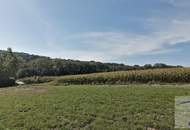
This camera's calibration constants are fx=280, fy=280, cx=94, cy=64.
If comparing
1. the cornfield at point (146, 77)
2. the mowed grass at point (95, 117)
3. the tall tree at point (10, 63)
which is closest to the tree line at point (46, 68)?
the tall tree at point (10, 63)

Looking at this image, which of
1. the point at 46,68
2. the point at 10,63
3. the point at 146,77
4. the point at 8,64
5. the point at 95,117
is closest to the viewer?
the point at 95,117

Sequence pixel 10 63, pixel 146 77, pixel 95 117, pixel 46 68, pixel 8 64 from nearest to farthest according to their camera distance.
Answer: pixel 95 117 → pixel 146 77 → pixel 8 64 → pixel 10 63 → pixel 46 68

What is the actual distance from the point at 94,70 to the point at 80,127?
7854 centimetres

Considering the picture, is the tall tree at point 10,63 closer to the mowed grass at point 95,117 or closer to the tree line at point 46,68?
the tree line at point 46,68

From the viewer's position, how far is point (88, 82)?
4909 centimetres

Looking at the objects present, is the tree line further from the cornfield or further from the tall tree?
the cornfield

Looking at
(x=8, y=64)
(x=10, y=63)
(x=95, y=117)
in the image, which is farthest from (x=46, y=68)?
(x=95, y=117)

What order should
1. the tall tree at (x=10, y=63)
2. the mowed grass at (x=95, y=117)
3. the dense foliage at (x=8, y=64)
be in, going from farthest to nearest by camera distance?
1. the tall tree at (x=10, y=63)
2. the dense foliage at (x=8, y=64)
3. the mowed grass at (x=95, y=117)

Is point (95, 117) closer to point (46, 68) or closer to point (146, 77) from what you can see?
point (146, 77)

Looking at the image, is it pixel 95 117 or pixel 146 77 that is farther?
pixel 146 77

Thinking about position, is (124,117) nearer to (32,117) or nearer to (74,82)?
(32,117)

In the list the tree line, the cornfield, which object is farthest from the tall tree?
the cornfield

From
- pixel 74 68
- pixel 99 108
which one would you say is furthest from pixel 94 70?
pixel 99 108

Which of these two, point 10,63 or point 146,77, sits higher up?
point 10,63
